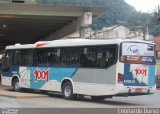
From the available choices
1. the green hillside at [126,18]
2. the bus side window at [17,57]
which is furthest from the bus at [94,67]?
the green hillside at [126,18]

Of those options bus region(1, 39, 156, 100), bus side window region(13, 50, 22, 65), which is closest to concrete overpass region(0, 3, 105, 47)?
bus side window region(13, 50, 22, 65)

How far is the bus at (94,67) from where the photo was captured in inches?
797

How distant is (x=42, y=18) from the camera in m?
37.2

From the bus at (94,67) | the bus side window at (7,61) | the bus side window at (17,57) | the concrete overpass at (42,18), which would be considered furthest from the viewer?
the concrete overpass at (42,18)

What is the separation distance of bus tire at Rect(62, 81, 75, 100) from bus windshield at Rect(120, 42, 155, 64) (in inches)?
145

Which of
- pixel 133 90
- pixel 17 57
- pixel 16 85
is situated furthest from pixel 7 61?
pixel 133 90

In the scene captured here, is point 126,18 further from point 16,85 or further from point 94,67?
point 94,67

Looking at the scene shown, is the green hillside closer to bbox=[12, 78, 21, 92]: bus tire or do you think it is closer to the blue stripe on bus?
bbox=[12, 78, 21, 92]: bus tire

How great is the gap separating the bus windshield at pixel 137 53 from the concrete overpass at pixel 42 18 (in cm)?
1289

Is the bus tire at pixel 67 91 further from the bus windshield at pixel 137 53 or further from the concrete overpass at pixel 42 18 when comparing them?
the concrete overpass at pixel 42 18

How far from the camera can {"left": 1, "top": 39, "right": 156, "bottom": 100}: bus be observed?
20234mm

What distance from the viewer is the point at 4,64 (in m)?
29.2

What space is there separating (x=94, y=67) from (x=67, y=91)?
2.46m

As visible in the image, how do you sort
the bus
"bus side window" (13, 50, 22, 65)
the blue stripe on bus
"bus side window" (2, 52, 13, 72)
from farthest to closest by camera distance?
1. "bus side window" (2, 52, 13, 72)
2. "bus side window" (13, 50, 22, 65)
3. the blue stripe on bus
4. the bus
